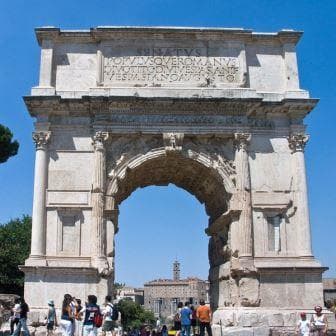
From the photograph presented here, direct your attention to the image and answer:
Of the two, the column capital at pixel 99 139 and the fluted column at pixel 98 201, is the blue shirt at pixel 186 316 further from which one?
the column capital at pixel 99 139

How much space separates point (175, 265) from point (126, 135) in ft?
342

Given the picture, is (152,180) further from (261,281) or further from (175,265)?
(175,265)

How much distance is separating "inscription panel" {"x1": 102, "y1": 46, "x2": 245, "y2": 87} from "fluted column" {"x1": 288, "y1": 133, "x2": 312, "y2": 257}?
250 centimetres

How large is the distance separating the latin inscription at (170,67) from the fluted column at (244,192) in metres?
2.09

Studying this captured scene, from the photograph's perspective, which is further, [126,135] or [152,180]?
[152,180]

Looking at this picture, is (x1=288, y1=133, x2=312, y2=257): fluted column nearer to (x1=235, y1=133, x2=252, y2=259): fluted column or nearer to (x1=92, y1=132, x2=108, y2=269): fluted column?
(x1=235, y1=133, x2=252, y2=259): fluted column

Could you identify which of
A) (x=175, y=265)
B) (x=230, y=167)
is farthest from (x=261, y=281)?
(x=175, y=265)

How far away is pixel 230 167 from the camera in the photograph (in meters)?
18.1

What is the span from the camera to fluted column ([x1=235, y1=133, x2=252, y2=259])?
17266 mm

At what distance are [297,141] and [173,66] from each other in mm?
4476

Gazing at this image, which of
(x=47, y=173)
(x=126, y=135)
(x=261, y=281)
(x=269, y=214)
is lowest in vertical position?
(x=261, y=281)

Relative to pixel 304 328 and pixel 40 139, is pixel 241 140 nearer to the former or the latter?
pixel 40 139

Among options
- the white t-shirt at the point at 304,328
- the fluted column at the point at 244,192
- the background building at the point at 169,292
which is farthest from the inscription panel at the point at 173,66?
the background building at the point at 169,292

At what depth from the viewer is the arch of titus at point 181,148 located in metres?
17.0
